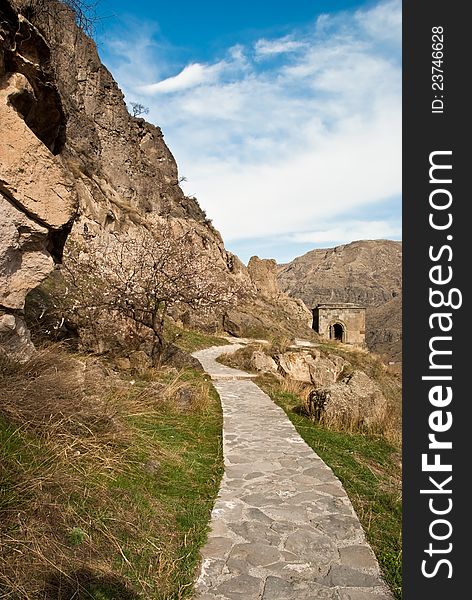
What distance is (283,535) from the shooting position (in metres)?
3.53

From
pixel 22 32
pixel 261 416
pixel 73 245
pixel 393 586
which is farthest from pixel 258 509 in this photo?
pixel 73 245

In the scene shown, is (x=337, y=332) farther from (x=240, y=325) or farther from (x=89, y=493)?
(x=89, y=493)

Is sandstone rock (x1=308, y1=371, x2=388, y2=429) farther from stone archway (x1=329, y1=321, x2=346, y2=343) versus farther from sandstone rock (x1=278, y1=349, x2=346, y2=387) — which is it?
stone archway (x1=329, y1=321, x2=346, y2=343)

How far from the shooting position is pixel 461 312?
10.1ft

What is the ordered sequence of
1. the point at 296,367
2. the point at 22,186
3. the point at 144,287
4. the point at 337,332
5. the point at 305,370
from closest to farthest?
the point at 22,186
the point at 144,287
the point at 305,370
the point at 296,367
the point at 337,332

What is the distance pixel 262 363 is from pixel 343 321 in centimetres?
2481

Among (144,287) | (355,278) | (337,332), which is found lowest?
(337,332)

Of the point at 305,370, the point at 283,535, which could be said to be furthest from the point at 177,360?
the point at 283,535

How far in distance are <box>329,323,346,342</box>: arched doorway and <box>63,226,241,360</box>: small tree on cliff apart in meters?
27.2

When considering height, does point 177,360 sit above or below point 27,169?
below

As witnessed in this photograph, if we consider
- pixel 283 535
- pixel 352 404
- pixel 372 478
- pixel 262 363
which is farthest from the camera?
pixel 262 363

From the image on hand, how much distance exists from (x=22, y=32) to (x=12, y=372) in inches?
146

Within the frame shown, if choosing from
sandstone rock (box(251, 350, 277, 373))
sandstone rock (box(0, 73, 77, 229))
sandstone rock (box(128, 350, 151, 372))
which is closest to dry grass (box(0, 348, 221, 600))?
sandstone rock (box(0, 73, 77, 229))

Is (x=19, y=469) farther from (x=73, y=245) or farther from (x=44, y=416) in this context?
(x=73, y=245)
